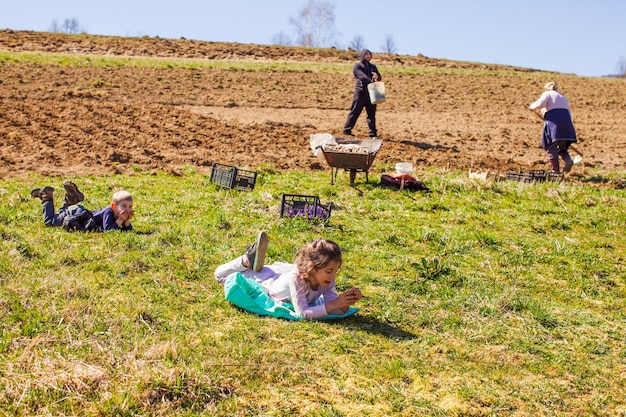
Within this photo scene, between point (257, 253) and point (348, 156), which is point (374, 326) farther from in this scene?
point (348, 156)

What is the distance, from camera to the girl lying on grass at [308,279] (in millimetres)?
5629

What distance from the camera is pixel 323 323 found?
5.76 m

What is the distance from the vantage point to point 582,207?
10.4 m

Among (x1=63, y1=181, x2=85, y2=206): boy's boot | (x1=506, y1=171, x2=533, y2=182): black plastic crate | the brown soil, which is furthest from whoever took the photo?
the brown soil

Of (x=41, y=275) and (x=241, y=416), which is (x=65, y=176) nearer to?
(x=41, y=275)

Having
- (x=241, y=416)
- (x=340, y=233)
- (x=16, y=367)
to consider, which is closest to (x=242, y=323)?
(x=241, y=416)

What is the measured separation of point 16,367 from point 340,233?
4792 millimetres

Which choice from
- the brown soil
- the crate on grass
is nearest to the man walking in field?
the brown soil

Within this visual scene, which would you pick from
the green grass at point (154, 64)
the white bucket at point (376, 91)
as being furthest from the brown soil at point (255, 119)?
the white bucket at point (376, 91)

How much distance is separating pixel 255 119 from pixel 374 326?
488 inches

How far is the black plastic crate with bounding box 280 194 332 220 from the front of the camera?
904 cm

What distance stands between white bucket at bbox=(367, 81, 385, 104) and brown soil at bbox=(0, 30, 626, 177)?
3.44 feet

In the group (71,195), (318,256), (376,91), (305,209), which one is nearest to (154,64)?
(376,91)

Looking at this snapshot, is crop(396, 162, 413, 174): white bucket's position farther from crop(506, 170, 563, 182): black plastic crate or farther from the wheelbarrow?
crop(506, 170, 563, 182): black plastic crate
